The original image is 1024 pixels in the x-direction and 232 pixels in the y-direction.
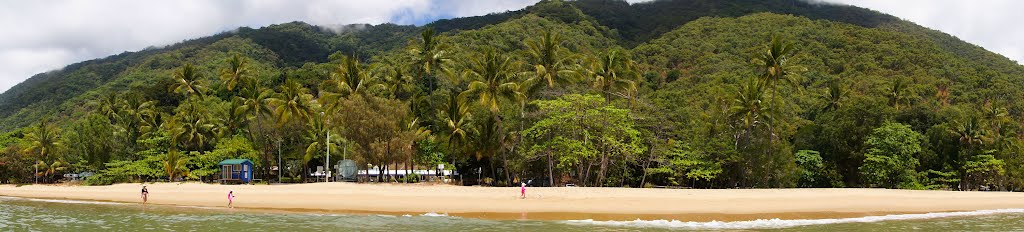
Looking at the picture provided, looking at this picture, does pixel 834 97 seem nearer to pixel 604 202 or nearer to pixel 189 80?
pixel 604 202

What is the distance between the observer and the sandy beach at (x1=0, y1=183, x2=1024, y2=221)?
27688 millimetres

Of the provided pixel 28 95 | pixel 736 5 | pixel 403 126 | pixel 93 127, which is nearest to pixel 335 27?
pixel 28 95

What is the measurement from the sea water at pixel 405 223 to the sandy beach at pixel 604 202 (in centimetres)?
158

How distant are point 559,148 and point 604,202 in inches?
443

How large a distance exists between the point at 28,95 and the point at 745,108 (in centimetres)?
13748

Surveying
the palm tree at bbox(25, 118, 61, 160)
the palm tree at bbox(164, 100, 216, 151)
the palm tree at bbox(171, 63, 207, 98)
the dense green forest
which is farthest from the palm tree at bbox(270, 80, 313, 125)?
the palm tree at bbox(25, 118, 61, 160)

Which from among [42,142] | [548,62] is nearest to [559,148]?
[548,62]

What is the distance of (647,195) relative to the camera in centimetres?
3189

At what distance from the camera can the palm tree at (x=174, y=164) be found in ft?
170

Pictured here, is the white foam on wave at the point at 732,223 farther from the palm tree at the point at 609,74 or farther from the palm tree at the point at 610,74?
the palm tree at the point at 609,74

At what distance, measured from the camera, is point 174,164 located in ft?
171

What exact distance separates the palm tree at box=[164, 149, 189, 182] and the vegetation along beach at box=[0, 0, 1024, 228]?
16cm

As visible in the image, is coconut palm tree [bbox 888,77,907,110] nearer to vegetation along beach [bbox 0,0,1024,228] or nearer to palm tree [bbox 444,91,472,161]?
vegetation along beach [bbox 0,0,1024,228]

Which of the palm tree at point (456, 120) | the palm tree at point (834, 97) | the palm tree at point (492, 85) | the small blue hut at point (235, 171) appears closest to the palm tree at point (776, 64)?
the palm tree at point (492, 85)
